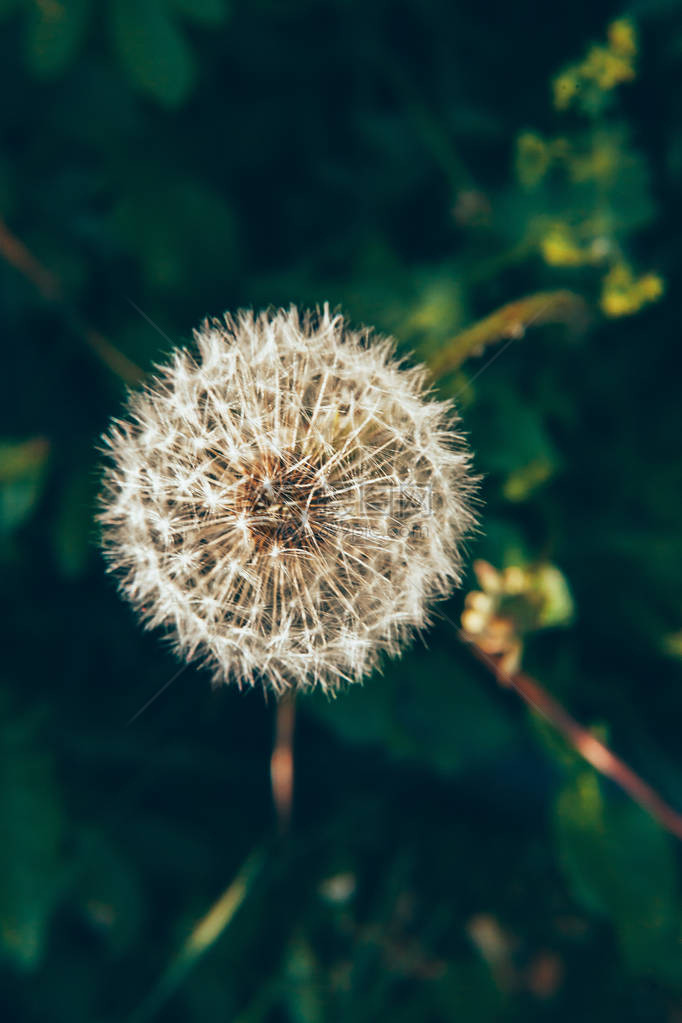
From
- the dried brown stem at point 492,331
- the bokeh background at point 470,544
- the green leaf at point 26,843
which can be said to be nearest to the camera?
the dried brown stem at point 492,331

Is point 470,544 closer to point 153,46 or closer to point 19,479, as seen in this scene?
point 19,479

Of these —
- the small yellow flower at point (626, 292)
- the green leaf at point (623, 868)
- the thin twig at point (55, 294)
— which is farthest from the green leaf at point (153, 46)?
the green leaf at point (623, 868)

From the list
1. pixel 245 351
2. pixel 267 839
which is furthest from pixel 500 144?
pixel 267 839

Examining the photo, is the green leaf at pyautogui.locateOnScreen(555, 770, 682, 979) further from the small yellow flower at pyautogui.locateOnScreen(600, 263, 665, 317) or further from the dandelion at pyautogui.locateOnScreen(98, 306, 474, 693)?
the small yellow flower at pyautogui.locateOnScreen(600, 263, 665, 317)

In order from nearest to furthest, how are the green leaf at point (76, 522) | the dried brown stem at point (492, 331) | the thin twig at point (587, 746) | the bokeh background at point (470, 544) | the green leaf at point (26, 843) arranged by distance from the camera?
the dried brown stem at point (492, 331), the thin twig at point (587, 746), the bokeh background at point (470, 544), the green leaf at point (76, 522), the green leaf at point (26, 843)

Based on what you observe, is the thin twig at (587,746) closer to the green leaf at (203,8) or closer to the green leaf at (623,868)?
the green leaf at (623,868)

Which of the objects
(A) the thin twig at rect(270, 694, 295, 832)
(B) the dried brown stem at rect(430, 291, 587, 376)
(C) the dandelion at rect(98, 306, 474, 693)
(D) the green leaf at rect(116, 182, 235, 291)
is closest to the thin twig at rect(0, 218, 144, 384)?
(D) the green leaf at rect(116, 182, 235, 291)

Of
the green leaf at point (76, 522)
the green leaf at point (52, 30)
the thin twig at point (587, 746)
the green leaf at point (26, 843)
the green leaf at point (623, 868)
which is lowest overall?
the green leaf at point (623, 868)
